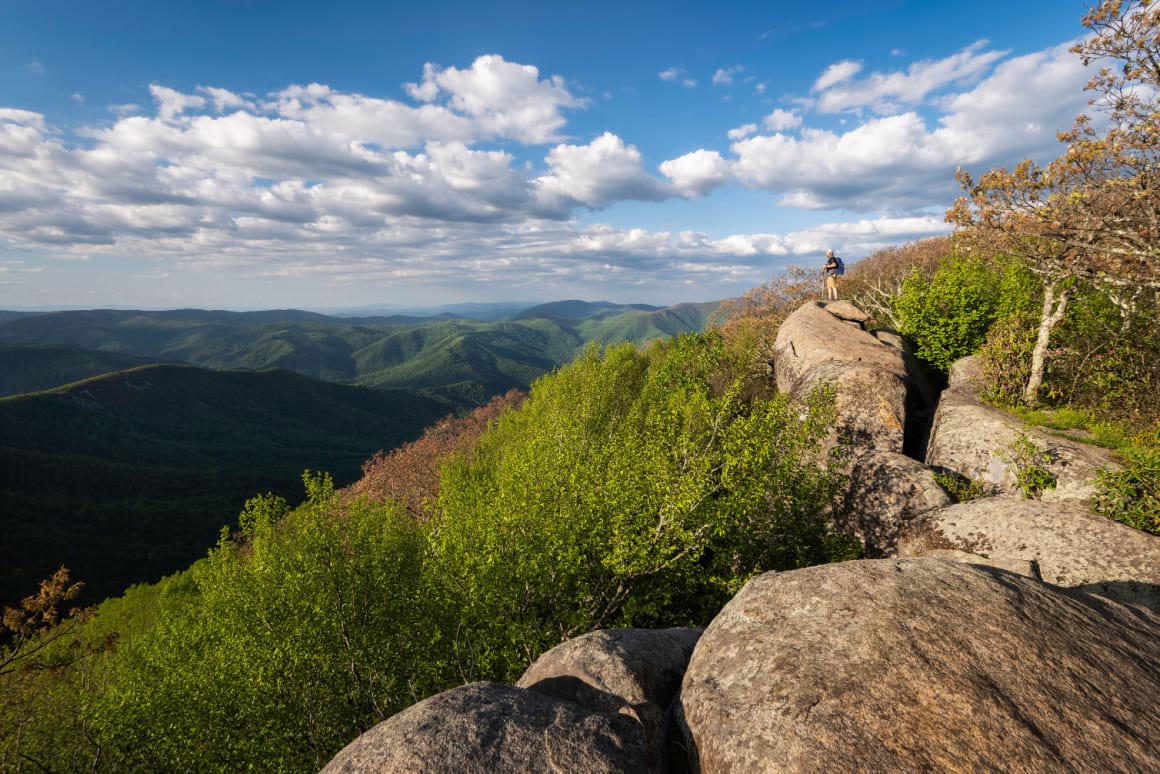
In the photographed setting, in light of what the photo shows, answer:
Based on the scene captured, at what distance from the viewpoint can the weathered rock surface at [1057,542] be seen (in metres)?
13.5

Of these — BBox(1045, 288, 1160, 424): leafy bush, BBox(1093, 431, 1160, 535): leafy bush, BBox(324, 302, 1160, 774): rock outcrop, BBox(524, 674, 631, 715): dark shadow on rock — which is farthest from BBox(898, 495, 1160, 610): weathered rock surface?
BBox(524, 674, 631, 715): dark shadow on rock

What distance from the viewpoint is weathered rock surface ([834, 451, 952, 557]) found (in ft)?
62.5

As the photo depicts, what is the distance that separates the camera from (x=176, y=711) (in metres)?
19.7

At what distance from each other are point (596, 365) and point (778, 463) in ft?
132

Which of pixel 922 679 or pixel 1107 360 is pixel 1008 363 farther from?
pixel 922 679

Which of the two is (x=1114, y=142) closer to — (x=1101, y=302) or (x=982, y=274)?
(x=1101, y=302)

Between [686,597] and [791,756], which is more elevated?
[791,756]

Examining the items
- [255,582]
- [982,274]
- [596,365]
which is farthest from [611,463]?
[596,365]

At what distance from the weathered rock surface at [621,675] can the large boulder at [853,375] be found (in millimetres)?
18709

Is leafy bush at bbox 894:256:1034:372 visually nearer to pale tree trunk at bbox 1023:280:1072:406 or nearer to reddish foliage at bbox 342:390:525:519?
pale tree trunk at bbox 1023:280:1072:406

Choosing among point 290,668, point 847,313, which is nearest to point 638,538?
point 290,668

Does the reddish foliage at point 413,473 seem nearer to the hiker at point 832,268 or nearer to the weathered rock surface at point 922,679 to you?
the hiker at point 832,268

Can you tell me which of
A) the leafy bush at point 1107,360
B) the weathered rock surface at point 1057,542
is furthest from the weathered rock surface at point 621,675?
the leafy bush at point 1107,360

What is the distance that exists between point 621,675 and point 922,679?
5.47 metres
